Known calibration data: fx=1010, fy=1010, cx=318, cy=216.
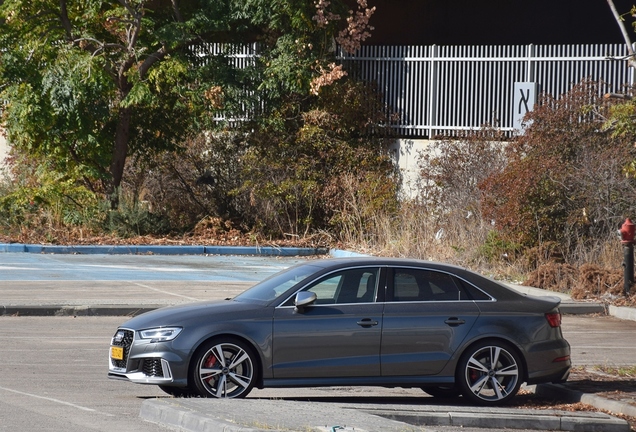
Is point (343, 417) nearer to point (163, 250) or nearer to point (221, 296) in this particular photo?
point (221, 296)

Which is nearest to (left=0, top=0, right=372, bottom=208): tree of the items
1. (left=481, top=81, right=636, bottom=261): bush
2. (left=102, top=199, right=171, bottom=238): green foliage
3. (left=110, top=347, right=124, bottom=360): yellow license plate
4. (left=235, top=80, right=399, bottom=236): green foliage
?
(left=102, top=199, right=171, bottom=238): green foliage

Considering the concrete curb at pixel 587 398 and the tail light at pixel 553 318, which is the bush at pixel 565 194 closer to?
the concrete curb at pixel 587 398

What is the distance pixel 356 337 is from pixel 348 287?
21.5 inches

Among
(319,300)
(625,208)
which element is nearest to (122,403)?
(319,300)

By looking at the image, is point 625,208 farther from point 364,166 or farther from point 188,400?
point 188,400

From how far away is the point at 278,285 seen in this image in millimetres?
10039

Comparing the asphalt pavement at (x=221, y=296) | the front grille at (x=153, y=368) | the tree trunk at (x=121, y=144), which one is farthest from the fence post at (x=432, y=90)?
the front grille at (x=153, y=368)

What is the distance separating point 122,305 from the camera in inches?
600

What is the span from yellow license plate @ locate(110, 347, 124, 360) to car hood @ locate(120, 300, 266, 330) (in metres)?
0.23

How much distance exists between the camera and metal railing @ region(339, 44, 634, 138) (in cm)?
2408

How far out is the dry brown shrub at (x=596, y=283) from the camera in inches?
674

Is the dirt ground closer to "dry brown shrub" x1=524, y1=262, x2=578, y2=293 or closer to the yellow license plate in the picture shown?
the yellow license plate

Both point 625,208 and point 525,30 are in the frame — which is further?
point 525,30

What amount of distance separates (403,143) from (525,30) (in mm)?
13905
